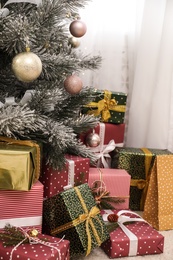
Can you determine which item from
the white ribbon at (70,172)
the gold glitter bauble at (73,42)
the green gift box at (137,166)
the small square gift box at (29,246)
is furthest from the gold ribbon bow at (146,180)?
the small square gift box at (29,246)

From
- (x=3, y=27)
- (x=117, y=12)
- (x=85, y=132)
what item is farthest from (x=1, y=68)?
(x=117, y=12)

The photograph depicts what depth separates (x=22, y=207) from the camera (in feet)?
3.59

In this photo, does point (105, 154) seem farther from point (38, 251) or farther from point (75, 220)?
point (38, 251)

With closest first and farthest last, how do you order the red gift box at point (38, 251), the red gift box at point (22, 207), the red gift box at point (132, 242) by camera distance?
the red gift box at point (38, 251)
the red gift box at point (22, 207)
the red gift box at point (132, 242)

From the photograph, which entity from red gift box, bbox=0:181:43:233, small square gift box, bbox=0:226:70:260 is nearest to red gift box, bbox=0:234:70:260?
small square gift box, bbox=0:226:70:260

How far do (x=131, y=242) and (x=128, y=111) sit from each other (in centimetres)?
81

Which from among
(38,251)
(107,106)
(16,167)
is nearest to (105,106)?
(107,106)

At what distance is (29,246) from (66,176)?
0.33m

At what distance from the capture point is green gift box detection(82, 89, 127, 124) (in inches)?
63.1

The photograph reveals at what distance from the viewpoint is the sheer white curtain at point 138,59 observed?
178 centimetres

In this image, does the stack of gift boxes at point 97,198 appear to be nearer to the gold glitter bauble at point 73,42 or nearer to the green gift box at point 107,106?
the green gift box at point 107,106

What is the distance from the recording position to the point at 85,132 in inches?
61.2

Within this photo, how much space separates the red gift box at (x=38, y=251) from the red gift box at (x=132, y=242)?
0.23 metres

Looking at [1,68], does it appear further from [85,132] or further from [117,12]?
[117,12]
